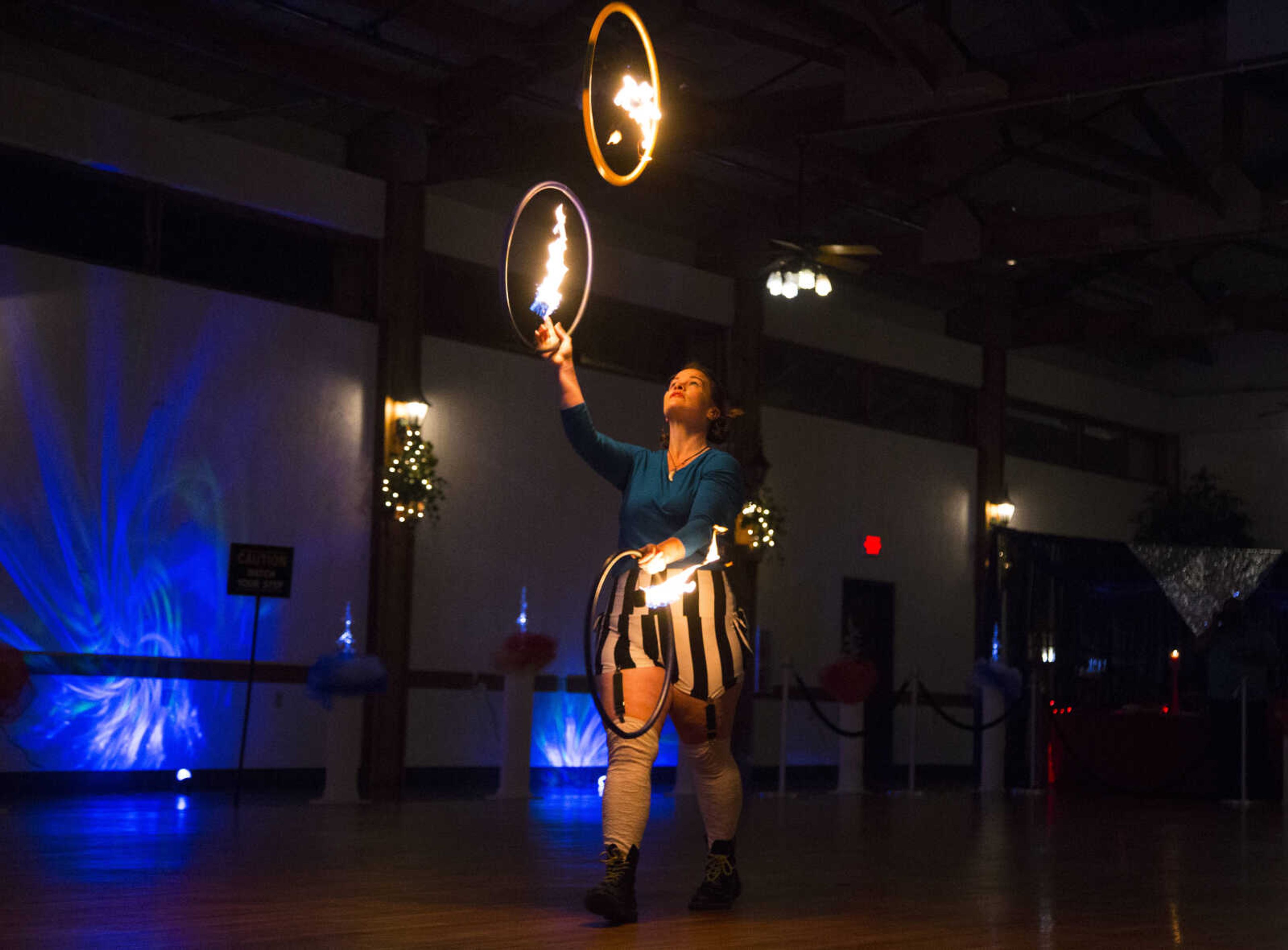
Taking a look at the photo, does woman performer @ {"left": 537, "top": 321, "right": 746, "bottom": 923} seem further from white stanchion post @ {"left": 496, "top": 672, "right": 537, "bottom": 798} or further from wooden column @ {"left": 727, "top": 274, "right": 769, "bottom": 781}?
wooden column @ {"left": 727, "top": 274, "right": 769, "bottom": 781}

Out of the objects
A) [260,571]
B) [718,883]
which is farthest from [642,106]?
[260,571]

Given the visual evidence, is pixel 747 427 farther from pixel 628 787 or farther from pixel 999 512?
pixel 628 787

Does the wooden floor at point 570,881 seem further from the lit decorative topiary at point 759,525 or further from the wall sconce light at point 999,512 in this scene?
the wall sconce light at point 999,512

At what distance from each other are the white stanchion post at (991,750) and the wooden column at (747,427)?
7.18 feet

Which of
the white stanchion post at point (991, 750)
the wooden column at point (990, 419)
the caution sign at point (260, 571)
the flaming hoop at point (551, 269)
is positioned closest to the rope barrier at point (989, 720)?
the white stanchion post at point (991, 750)

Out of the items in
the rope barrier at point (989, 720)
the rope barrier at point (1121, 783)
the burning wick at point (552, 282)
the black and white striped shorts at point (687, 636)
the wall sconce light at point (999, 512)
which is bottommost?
the rope barrier at point (1121, 783)

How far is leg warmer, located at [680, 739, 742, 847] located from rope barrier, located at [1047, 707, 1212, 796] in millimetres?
10761

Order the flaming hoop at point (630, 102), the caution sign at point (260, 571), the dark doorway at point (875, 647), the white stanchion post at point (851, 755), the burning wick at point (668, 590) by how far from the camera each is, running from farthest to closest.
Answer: the dark doorway at point (875, 647), the white stanchion post at point (851, 755), the caution sign at point (260, 571), the flaming hoop at point (630, 102), the burning wick at point (668, 590)

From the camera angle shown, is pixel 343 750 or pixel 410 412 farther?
pixel 410 412

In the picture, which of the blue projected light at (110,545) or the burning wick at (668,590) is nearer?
the burning wick at (668,590)

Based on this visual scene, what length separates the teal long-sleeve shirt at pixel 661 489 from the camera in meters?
4.43

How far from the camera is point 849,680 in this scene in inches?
535

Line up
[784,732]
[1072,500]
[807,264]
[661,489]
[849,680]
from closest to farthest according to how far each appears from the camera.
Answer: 1. [661,489]
2. [807,264]
3. [784,732]
4. [849,680]
5. [1072,500]

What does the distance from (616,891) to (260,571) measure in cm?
697
